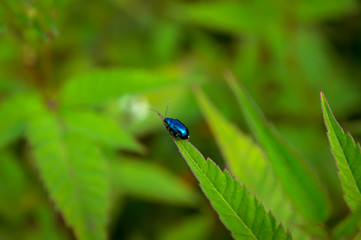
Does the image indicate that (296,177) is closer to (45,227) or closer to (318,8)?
(45,227)

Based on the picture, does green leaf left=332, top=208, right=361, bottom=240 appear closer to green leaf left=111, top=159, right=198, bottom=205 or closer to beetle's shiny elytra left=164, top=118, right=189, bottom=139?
beetle's shiny elytra left=164, top=118, right=189, bottom=139

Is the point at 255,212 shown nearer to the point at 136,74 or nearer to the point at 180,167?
the point at 136,74

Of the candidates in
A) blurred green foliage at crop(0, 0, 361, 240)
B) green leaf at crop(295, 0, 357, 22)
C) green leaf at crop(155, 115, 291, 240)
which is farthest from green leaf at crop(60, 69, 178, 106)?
green leaf at crop(295, 0, 357, 22)

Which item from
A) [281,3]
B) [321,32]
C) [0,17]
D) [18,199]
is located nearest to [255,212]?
[0,17]

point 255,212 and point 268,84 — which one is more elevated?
point 268,84

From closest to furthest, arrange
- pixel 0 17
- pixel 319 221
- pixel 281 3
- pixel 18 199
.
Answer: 1. pixel 319 221
2. pixel 0 17
3. pixel 18 199
4. pixel 281 3

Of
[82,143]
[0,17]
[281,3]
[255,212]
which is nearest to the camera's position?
[255,212]

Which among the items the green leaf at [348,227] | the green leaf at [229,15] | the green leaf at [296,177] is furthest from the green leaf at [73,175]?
the green leaf at [229,15]
